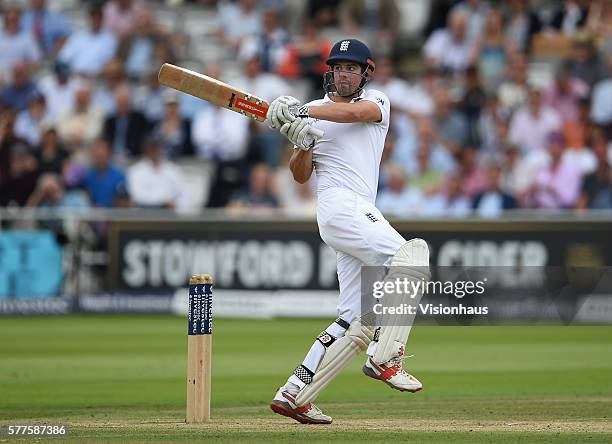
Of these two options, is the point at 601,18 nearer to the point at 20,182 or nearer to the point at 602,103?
the point at 602,103

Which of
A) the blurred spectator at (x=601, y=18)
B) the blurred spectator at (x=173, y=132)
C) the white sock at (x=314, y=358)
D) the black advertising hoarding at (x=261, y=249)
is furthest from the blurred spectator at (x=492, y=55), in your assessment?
the white sock at (x=314, y=358)

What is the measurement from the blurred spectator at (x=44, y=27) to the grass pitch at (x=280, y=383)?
5.02 m

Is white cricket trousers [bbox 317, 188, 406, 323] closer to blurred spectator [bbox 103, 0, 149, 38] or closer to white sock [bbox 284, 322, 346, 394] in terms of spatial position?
white sock [bbox 284, 322, 346, 394]

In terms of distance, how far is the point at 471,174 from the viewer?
16.1 m

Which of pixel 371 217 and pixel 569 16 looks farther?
pixel 569 16

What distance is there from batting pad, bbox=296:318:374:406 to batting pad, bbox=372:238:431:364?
0.14m

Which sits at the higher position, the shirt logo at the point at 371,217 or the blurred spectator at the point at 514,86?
the blurred spectator at the point at 514,86

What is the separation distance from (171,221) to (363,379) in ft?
18.1

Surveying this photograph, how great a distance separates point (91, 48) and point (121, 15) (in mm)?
703

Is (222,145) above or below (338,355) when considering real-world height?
above

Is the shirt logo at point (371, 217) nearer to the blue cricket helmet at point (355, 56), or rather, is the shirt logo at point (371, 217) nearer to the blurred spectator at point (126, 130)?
the blue cricket helmet at point (355, 56)

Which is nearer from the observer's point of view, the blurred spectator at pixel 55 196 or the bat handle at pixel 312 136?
the bat handle at pixel 312 136

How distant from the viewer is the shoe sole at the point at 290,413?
275 inches

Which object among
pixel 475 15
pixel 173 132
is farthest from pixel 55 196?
pixel 475 15
